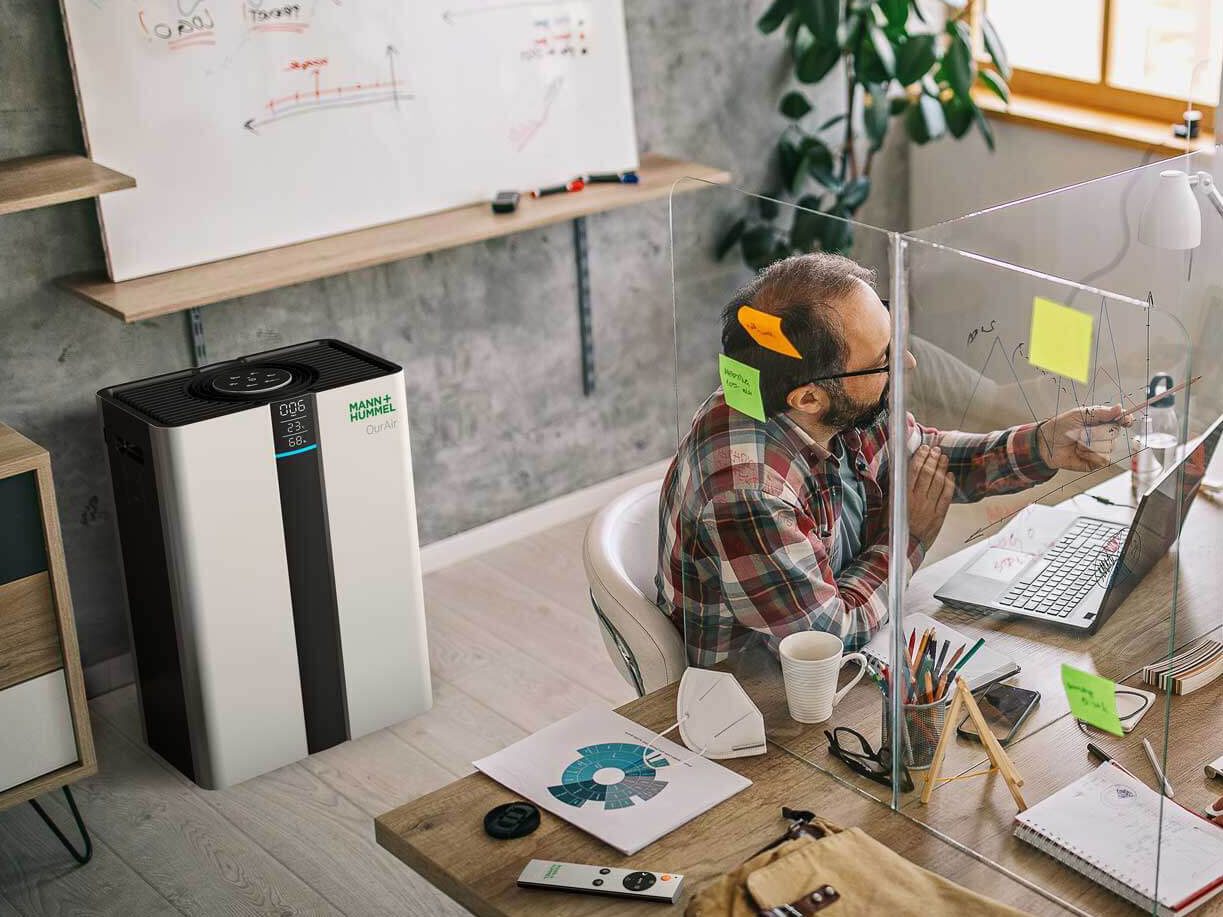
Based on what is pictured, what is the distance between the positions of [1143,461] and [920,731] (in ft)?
1.32

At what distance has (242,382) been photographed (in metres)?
2.90

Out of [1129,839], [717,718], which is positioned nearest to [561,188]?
[717,718]

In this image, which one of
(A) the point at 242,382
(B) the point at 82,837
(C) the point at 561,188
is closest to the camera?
(B) the point at 82,837

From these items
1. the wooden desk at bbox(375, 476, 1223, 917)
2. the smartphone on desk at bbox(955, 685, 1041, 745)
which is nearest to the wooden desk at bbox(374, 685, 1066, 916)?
the wooden desk at bbox(375, 476, 1223, 917)

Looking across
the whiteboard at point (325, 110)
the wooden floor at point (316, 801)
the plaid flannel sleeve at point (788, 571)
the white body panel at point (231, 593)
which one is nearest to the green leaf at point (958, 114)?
the whiteboard at point (325, 110)

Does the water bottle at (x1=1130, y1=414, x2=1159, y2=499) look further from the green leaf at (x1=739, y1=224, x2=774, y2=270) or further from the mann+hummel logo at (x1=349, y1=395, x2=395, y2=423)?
the green leaf at (x1=739, y1=224, x2=774, y2=270)

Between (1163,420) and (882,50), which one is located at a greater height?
(882,50)

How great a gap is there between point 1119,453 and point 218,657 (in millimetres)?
1920

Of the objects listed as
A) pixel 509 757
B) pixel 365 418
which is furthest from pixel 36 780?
pixel 509 757

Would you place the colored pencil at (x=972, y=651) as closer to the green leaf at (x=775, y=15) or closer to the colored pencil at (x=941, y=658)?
the colored pencil at (x=941, y=658)

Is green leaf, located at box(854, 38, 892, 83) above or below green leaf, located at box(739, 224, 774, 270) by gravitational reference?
above

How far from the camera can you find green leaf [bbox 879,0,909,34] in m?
3.85

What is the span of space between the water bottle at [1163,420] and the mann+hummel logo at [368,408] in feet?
5.80

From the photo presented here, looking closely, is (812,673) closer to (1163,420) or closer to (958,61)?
(1163,420)
